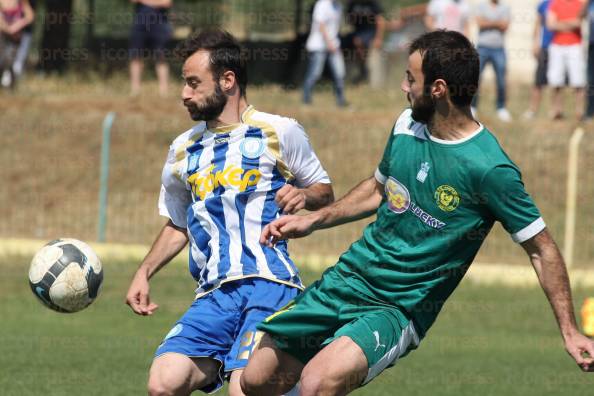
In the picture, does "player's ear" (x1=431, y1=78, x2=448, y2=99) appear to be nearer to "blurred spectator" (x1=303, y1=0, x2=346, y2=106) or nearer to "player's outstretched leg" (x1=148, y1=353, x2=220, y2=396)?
"player's outstretched leg" (x1=148, y1=353, x2=220, y2=396)

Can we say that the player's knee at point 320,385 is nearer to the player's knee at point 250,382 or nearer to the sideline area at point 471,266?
the player's knee at point 250,382

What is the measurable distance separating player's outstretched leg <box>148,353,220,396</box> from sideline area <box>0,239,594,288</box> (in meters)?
8.30

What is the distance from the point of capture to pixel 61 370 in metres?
9.59

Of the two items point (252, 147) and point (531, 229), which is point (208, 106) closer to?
point (252, 147)

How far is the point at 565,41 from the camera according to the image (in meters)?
16.8

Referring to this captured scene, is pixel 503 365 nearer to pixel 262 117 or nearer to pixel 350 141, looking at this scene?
pixel 262 117

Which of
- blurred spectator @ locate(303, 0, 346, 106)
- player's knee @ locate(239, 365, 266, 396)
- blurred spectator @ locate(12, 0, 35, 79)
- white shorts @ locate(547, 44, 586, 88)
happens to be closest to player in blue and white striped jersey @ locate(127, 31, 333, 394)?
player's knee @ locate(239, 365, 266, 396)

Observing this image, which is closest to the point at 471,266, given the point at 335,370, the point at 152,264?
the point at 152,264

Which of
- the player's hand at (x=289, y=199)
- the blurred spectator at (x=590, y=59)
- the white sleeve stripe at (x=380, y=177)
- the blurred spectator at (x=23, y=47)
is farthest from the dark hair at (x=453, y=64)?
the blurred spectator at (x=23, y=47)

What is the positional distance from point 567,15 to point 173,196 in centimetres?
1119

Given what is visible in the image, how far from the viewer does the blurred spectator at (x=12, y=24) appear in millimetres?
20641

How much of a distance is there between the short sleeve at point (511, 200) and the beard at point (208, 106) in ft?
5.56

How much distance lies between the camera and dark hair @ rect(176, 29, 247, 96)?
6.70 m

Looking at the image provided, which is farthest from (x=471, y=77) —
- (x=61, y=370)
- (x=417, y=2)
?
(x=417, y=2)
